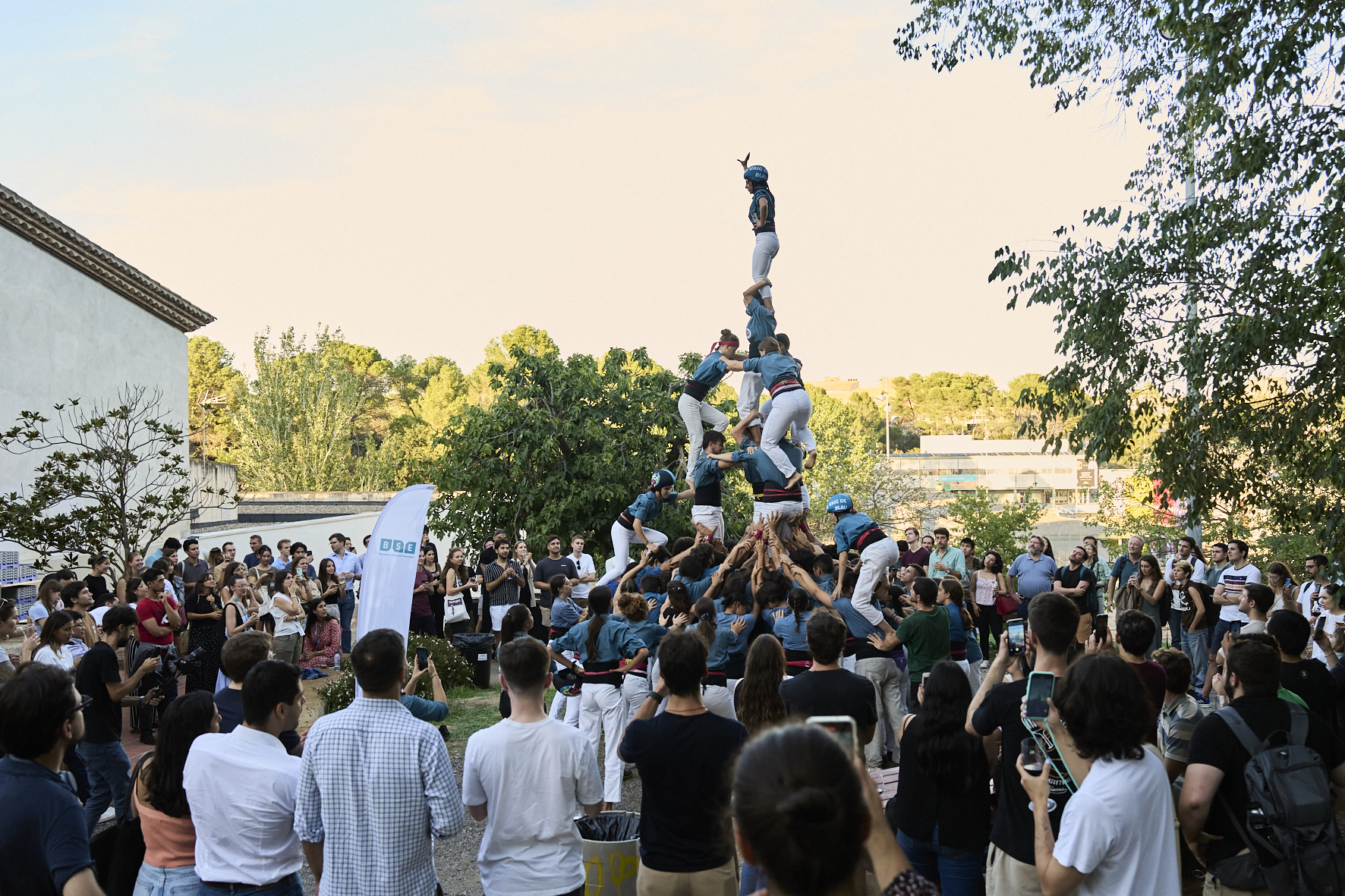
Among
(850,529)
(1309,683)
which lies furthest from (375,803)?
(850,529)

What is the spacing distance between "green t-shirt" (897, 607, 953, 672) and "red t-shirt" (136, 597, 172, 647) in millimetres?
6328

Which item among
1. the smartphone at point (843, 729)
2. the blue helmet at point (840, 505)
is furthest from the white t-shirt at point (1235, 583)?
the smartphone at point (843, 729)

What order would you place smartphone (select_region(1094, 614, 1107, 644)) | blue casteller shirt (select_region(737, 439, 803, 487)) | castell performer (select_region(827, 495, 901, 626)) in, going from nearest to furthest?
smartphone (select_region(1094, 614, 1107, 644))
castell performer (select_region(827, 495, 901, 626))
blue casteller shirt (select_region(737, 439, 803, 487))

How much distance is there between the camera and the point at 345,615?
15898 millimetres

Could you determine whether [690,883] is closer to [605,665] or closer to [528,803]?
[528,803]

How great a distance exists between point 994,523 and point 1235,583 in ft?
42.7

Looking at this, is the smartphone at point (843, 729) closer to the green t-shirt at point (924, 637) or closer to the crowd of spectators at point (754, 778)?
the crowd of spectators at point (754, 778)

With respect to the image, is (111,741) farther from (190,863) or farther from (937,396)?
(937,396)

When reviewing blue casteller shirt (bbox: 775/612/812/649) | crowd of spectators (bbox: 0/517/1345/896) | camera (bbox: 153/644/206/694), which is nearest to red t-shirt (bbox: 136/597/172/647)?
camera (bbox: 153/644/206/694)

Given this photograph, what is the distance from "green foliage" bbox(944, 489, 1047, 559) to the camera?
78.0 feet

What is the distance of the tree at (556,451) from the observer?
754 inches

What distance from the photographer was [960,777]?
4.09m

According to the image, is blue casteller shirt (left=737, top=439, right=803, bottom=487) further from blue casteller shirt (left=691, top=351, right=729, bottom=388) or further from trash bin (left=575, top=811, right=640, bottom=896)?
trash bin (left=575, top=811, right=640, bottom=896)

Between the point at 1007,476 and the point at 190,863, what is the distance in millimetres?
62933
